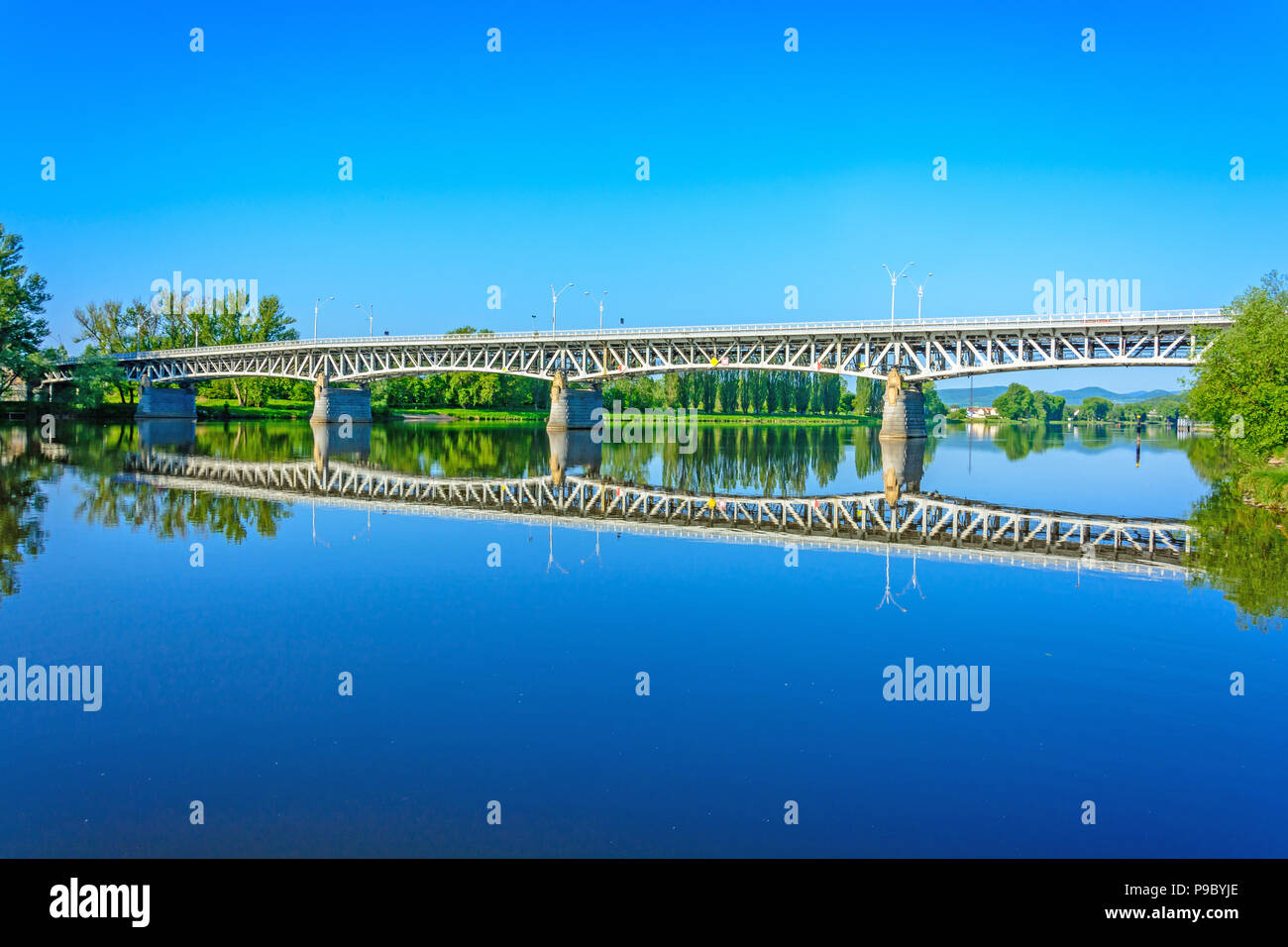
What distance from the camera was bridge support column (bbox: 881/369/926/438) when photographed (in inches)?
3273

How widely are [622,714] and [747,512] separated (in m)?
22.5

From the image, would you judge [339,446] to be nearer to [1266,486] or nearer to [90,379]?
[90,379]

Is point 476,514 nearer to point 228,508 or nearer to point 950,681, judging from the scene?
point 228,508

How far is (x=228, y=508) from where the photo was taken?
30.5 m

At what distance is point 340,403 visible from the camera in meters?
120

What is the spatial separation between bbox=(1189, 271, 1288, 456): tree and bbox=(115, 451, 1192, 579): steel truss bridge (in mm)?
12099

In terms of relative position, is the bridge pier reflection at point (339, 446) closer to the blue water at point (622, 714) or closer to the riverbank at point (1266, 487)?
the blue water at point (622, 714)

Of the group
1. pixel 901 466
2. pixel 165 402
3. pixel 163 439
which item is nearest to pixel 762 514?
pixel 901 466

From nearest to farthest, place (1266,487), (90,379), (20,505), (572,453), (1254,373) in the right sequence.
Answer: (20,505)
(1266,487)
(1254,373)
(572,453)
(90,379)

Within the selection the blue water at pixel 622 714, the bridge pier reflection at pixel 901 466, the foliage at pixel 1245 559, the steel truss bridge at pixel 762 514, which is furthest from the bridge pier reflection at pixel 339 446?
the foliage at pixel 1245 559

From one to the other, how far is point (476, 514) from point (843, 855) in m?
24.2

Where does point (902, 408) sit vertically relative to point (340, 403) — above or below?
below

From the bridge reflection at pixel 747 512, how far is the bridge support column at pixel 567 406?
50268 mm
